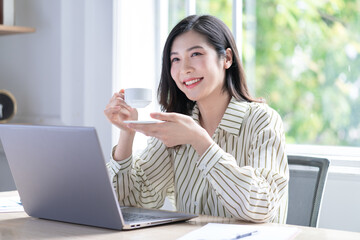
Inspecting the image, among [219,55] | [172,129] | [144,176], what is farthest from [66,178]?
[219,55]

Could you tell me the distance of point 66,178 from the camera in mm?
1265

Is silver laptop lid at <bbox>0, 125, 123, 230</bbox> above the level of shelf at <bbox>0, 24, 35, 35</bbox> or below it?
below

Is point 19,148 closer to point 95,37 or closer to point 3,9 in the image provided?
point 95,37

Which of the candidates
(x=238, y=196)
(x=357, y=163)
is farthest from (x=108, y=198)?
(x=357, y=163)

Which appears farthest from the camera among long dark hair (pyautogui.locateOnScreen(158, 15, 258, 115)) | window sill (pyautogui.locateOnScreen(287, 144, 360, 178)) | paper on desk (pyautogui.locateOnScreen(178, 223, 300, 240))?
window sill (pyautogui.locateOnScreen(287, 144, 360, 178))

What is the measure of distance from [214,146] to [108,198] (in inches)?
13.5

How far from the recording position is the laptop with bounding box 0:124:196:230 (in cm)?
119

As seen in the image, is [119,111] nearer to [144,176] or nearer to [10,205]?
[144,176]

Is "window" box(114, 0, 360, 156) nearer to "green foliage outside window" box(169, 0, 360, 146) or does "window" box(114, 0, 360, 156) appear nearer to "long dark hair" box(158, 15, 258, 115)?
"green foliage outside window" box(169, 0, 360, 146)

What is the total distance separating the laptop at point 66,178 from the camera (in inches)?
46.9

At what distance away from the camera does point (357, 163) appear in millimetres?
2316

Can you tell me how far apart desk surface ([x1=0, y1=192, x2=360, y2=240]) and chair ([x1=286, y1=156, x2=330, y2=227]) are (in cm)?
40

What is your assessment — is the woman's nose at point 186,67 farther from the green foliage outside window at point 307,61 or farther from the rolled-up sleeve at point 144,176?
the green foliage outside window at point 307,61

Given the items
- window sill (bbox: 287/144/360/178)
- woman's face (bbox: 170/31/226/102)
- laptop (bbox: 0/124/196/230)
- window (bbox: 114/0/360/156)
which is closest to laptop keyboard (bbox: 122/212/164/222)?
laptop (bbox: 0/124/196/230)
